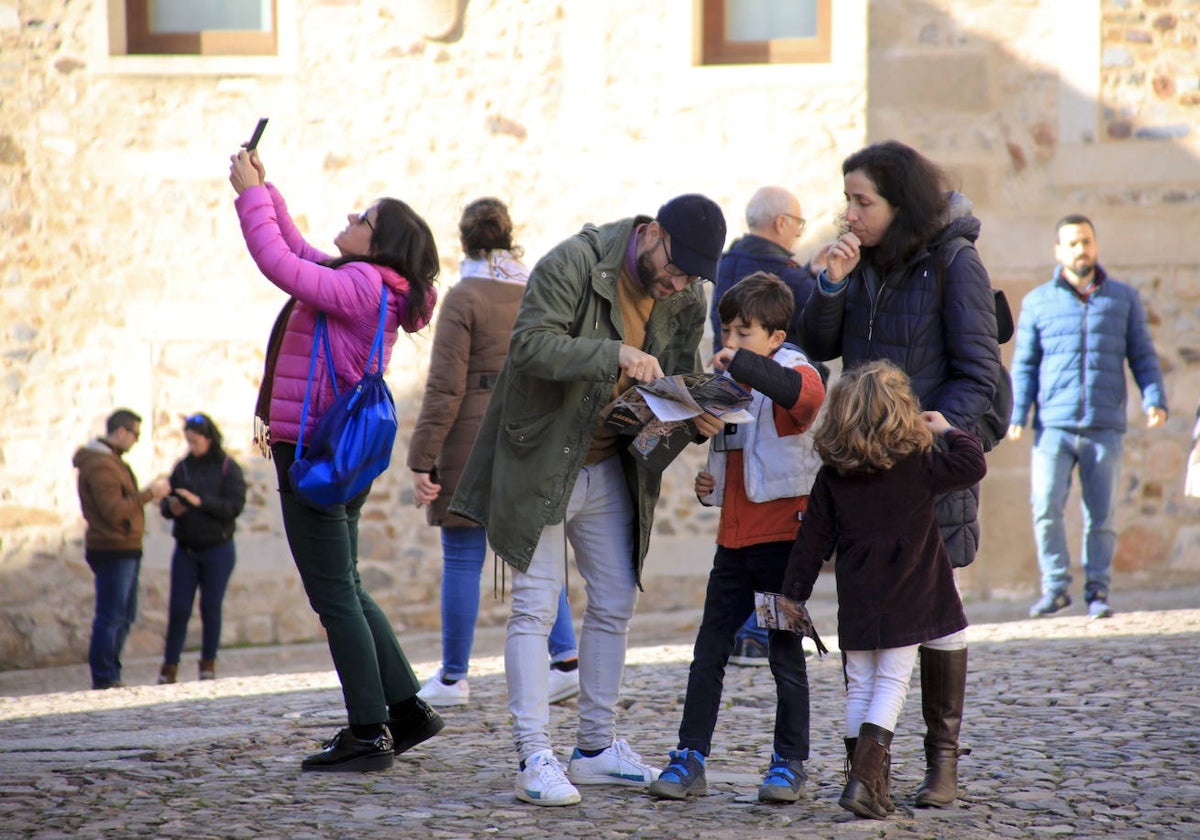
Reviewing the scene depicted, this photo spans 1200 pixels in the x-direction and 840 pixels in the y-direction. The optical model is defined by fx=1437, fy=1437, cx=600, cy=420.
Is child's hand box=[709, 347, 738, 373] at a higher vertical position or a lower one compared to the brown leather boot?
higher

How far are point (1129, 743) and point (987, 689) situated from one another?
933mm

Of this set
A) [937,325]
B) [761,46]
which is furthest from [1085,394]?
[937,325]

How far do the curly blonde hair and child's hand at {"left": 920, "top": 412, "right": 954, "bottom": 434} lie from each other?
0.02 m

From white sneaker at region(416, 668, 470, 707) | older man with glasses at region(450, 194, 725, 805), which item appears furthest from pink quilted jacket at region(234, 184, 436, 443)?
white sneaker at region(416, 668, 470, 707)

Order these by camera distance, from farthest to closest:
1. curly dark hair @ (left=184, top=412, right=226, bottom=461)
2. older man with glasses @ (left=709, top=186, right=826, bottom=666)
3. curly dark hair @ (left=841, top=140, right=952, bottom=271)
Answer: curly dark hair @ (left=184, top=412, right=226, bottom=461) < older man with glasses @ (left=709, top=186, right=826, bottom=666) < curly dark hair @ (left=841, top=140, right=952, bottom=271)

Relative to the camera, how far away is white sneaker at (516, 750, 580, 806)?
11.4ft

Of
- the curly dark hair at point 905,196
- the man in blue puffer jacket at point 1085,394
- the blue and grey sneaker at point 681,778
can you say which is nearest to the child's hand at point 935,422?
the curly dark hair at point 905,196

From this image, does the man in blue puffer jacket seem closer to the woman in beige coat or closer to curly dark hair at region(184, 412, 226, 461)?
the woman in beige coat

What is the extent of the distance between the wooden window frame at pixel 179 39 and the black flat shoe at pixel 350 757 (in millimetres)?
5800

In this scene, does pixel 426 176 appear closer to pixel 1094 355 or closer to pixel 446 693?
pixel 1094 355

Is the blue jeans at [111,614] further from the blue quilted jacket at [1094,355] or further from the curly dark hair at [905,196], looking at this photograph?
the curly dark hair at [905,196]

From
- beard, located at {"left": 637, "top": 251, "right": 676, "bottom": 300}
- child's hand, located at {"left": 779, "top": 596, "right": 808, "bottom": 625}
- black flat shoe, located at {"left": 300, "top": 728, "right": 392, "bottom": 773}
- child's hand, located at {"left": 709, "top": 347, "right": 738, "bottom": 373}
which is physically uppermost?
beard, located at {"left": 637, "top": 251, "right": 676, "bottom": 300}

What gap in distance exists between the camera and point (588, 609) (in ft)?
12.4

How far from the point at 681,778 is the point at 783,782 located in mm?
254
